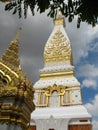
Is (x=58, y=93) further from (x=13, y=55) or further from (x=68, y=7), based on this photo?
(x=68, y=7)

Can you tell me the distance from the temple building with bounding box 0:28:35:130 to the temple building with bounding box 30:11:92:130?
1816 centimetres

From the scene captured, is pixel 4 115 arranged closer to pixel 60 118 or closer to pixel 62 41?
pixel 60 118

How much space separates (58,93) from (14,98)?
28.1 m

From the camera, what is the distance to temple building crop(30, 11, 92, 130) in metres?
31.8

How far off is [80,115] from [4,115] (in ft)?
78.3

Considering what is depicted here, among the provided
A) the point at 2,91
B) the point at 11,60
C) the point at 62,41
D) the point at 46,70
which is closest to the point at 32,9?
the point at 2,91

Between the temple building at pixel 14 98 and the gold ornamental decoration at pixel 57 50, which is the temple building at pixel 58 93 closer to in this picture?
the gold ornamental decoration at pixel 57 50

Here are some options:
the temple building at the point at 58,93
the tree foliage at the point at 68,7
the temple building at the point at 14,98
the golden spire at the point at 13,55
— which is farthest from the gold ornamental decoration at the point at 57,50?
the tree foliage at the point at 68,7

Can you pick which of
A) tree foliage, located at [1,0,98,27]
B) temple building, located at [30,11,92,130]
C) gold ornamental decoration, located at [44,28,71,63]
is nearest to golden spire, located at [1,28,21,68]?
tree foliage, located at [1,0,98,27]

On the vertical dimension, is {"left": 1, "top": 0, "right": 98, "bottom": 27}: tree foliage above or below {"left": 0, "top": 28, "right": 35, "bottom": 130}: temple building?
below

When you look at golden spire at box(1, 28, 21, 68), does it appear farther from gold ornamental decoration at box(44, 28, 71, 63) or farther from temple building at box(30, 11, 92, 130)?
gold ornamental decoration at box(44, 28, 71, 63)

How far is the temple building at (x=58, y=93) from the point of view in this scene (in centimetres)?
3175

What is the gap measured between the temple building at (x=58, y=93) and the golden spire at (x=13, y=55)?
15.5m

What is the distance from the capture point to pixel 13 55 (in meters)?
11.2
